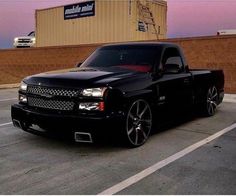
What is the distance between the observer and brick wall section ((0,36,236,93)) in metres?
14.1

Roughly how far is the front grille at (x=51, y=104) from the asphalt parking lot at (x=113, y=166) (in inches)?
24.3

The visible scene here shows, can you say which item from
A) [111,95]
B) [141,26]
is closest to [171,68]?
[111,95]

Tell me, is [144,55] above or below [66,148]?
above

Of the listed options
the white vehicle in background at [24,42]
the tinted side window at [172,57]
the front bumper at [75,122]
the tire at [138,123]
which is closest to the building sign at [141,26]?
the white vehicle in background at [24,42]

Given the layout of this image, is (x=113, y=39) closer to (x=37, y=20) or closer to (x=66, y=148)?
(x=37, y=20)

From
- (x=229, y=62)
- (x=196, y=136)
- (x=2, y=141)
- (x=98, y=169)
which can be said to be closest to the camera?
(x=98, y=169)

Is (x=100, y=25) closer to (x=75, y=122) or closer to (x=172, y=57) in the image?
(x=172, y=57)

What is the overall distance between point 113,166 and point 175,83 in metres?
2.49

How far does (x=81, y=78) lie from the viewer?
16.9 ft

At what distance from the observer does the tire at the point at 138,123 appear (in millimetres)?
5289

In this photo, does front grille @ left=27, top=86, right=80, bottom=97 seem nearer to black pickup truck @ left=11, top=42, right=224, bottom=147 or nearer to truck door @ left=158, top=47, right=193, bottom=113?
black pickup truck @ left=11, top=42, right=224, bottom=147

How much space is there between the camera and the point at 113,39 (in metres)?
23.2

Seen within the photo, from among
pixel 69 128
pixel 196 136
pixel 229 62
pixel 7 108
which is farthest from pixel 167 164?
pixel 229 62

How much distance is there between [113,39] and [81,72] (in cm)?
1783
